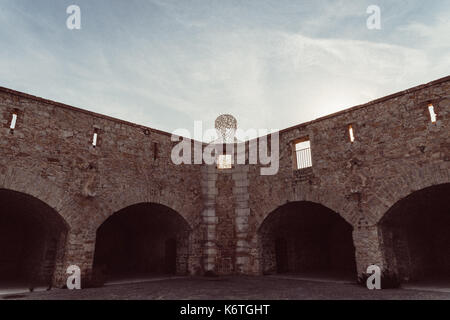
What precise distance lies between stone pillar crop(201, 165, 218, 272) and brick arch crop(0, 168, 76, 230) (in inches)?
203

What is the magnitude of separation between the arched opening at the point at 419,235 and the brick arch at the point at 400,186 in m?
0.21

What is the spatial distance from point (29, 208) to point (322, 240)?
41.9ft

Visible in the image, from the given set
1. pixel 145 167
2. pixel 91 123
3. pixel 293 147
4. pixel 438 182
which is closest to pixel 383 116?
pixel 438 182

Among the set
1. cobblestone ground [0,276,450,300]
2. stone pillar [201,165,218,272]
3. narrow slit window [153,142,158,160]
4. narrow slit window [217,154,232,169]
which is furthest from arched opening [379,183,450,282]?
narrow slit window [153,142,158,160]

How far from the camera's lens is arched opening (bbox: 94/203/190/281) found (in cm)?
1220

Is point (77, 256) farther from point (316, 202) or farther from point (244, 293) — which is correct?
point (316, 202)

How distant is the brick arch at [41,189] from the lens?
8141 mm

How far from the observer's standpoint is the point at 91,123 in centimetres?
1009

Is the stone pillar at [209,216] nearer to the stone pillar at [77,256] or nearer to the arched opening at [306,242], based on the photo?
the arched opening at [306,242]

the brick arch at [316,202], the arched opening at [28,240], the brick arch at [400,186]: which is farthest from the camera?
the brick arch at [316,202]

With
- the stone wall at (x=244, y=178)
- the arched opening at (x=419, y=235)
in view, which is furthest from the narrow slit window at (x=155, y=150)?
the arched opening at (x=419, y=235)

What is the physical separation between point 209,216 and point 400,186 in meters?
7.15
